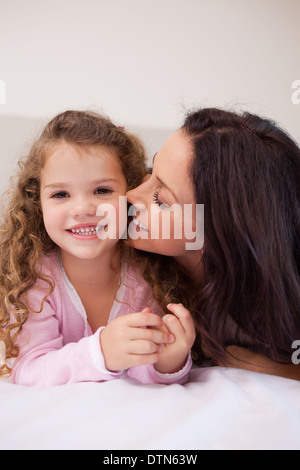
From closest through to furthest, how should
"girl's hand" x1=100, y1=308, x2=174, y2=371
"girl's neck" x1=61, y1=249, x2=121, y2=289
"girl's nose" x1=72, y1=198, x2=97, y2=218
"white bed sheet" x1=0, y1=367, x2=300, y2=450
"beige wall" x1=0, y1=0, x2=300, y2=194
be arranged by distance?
1. "white bed sheet" x1=0, y1=367, x2=300, y2=450
2. "girl's hand" x1=100, y1=308, x2=174, y2=371
3. "girl's nose" x1=72, y1=198, x2=97, y2=218
4. "girl's neck" x1=61, y1=249, x2=121, y2=289
5. "beige wall" x1=0, y1=0, x2=300, y2=194

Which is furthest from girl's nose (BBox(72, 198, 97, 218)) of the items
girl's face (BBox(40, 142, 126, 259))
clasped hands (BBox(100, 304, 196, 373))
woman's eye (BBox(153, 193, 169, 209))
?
clasped hands (BBox(100, 304, 196, 373))

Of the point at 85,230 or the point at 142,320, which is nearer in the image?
the point at 142,320

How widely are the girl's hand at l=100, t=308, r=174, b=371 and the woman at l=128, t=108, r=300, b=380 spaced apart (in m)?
0.15

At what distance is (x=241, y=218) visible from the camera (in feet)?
2.73

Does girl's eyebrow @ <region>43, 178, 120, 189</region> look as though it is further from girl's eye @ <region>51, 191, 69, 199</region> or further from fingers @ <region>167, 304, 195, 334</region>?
fingers @ <region>167, 304, 195, 334</region>

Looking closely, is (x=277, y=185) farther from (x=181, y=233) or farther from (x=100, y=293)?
(x=100, y=293)

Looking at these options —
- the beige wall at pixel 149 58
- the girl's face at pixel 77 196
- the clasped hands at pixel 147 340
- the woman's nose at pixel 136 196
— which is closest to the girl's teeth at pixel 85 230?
the girl's face at pixel 77 196

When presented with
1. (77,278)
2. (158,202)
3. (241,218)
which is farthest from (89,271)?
(241,218)

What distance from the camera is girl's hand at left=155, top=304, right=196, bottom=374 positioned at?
2.76ft

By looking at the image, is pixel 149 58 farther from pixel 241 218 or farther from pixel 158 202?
pixel 241 218

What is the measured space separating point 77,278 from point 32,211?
0.64 ft

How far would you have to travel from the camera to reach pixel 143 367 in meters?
0.92

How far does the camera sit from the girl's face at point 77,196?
93 cm

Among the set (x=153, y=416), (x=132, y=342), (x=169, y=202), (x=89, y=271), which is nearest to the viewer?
(x=153, y=416)
